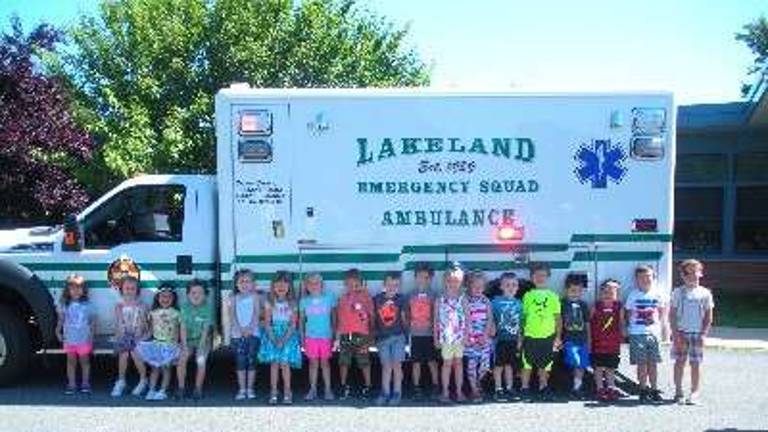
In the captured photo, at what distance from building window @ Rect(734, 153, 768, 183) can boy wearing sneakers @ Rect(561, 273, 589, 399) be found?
10.3 meters

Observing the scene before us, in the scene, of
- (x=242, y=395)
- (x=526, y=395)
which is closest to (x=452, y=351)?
(x=526, y=395)

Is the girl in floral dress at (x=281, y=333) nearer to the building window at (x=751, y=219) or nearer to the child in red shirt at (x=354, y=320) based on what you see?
the child in red shirt at (x=354, y=320)

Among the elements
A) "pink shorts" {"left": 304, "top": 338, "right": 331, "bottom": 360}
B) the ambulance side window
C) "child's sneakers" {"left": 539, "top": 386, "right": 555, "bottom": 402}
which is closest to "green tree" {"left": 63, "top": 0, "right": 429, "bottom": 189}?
the ambulance side window

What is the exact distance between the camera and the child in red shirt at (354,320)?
8453 millimetres

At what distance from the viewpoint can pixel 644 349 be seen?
8422 mm

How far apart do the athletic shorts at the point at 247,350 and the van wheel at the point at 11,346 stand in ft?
A: 6.92

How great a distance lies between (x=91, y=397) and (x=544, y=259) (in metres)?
4.48

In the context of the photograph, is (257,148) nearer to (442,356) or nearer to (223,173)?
(223,173)

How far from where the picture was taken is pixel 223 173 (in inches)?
336

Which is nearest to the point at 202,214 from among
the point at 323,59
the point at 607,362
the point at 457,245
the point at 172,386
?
the point at 172,386

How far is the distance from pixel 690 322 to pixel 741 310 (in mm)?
7706

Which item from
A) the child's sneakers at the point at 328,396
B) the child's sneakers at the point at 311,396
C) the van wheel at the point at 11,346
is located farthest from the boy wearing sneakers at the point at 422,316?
the van wheel at the point at 11,346

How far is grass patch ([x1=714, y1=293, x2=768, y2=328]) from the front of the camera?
1393 cm

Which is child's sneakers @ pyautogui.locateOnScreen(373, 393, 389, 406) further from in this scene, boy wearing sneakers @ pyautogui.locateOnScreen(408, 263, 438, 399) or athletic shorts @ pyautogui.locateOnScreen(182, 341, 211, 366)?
athletic shorts @ pyautogui.locateOnScreen(182, 341, 211, 366)
